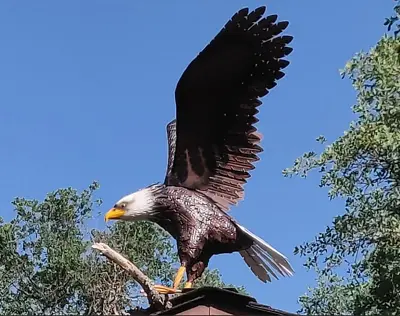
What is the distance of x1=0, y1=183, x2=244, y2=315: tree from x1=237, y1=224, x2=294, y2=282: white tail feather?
8494 mm

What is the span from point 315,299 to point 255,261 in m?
6.39

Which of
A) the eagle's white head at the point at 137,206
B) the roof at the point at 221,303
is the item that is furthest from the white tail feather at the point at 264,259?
the roof at the point at 221,303

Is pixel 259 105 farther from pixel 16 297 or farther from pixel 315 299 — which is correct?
pixel 16 297

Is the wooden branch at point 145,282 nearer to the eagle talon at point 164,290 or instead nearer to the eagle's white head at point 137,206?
the eagle talon at point 164,290

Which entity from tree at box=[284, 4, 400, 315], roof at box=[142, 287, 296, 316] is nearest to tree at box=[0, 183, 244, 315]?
tree at box=[284, 4, 400, 315]

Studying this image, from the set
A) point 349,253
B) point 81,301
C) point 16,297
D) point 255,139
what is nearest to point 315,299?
point 349,253

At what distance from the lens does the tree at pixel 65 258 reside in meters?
12.7

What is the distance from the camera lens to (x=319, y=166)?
22.6ft

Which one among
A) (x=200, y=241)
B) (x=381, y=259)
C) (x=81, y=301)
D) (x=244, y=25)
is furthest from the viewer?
(x=81, y=301)

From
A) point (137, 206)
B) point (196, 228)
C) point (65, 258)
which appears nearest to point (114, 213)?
point (137, 206)

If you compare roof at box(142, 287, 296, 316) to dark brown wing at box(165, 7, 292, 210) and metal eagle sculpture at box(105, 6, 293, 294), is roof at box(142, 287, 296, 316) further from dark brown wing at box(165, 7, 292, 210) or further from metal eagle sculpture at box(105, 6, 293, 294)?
dark brown wing at box(165, 7, 292, 210)

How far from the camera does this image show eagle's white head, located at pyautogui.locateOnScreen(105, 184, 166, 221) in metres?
3.75

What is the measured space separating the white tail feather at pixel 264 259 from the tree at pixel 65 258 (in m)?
8.49

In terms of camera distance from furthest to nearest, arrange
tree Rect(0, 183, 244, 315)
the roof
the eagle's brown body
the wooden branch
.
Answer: tree Rect(0, 183, 244, 315) → the eagle's brown body → the wooden branch → the roof
